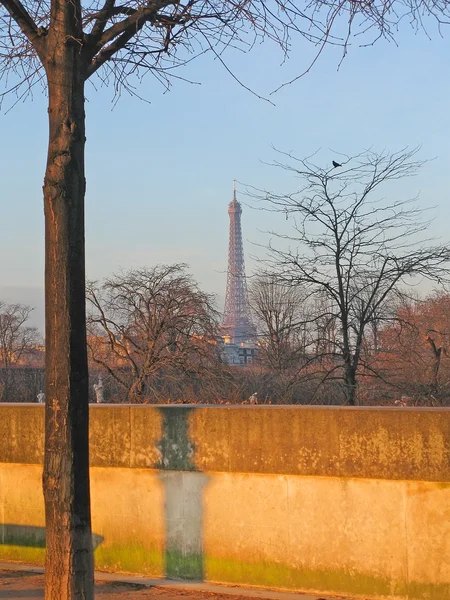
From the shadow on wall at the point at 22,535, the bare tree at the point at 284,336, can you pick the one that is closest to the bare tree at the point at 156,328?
the bare tree at the point at 284,336

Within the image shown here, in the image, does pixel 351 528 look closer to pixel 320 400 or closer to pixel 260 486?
pixel 260 486

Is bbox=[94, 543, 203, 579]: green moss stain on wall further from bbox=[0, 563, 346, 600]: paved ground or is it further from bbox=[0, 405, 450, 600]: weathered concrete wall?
bbox=[0, 563, 346, 600]: paved ground

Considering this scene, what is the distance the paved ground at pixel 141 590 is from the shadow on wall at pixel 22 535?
0.48m

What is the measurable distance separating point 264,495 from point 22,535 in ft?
7.63

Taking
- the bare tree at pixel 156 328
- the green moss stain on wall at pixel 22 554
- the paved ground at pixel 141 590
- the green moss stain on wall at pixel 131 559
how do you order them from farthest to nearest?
the bare tree at pixel 156 328, the green moss stain on wall at pixel 22 554, the green moss stain on wall at pixel 131 559, the paved ground at pixel 141 590

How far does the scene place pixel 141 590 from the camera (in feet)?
21.0

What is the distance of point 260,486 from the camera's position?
21.4 feet

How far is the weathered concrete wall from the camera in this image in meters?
6.00

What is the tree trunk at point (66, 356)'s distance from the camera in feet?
15.0

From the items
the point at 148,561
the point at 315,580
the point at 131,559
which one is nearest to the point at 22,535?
the point at 131,559

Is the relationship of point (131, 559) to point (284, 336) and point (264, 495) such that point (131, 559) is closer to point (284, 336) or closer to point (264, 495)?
point (264, 495)

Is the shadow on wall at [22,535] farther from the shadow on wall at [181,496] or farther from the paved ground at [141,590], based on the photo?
the shadow on wall at [181,496]

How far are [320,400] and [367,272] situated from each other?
6.94ft

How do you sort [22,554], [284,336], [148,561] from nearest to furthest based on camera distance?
[148,561] → [22,554] → [284,336]
